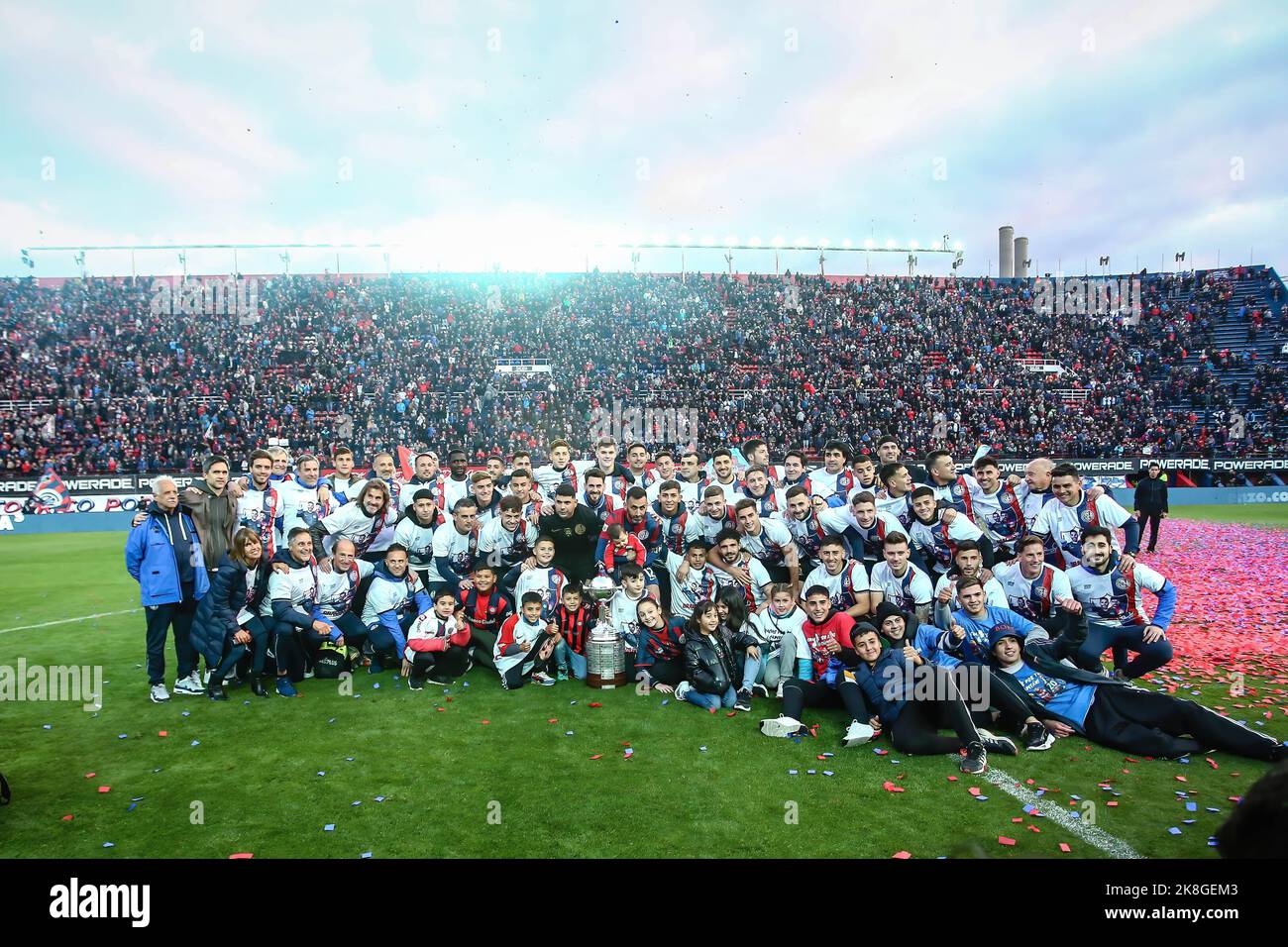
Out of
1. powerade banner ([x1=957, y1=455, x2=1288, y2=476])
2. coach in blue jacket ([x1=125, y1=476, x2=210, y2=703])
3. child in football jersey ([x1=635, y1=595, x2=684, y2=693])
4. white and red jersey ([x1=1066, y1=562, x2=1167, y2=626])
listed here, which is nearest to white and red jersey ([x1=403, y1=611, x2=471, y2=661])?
child in football jersey ([x1=635, y1=595, x2=684, y2=693])

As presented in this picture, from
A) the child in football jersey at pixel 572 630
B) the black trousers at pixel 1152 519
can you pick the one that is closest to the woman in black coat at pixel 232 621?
the child in football jersey at pixel 572 630

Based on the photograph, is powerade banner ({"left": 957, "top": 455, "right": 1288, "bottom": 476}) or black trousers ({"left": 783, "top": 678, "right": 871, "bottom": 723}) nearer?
black trousers ({"left": 783, "top": 678, "right": 871, "bottom": 723})

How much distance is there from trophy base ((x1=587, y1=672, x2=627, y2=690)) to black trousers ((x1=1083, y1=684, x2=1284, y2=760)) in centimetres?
401

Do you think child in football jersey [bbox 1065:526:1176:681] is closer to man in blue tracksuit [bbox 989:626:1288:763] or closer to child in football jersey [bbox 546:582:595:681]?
man in blue tracksuit [bbox 989:626:1288:763]

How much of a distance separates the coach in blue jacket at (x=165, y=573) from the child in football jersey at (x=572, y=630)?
3.41 m

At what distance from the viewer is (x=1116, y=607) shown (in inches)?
251

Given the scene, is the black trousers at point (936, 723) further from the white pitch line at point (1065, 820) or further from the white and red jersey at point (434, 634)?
the white and red jersey at point (434, 634)

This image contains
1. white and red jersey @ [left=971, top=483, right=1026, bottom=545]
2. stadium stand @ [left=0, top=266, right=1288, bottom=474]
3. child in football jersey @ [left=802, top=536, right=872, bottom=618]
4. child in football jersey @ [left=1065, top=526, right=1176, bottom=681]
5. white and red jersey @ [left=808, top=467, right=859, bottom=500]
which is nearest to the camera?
child in football jersey @ [left=1065, top=526, right=1176, bottom=681]

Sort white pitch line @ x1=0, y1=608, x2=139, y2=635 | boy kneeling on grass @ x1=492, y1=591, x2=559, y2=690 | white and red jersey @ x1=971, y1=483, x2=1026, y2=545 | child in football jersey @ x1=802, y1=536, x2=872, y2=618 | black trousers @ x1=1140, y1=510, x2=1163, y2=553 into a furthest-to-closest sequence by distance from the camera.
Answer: black trousers @ x1=1140, y1=510, x2=1163, y2=553 → white pitch line @ x1=0, y1=608, x2=139, y2=635 → white and red jersey @ x1=971, y1=483, x2=1026, y2=545 → boy kneeling on grass @ x1=492, y1=591, x2=559, y2=690 → child in football jersey @ x1=802, y1=536, x2=872, y2=618

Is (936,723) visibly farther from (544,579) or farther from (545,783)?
(544,579)

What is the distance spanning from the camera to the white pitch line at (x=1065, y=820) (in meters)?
3.86

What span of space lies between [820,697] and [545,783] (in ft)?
8.44

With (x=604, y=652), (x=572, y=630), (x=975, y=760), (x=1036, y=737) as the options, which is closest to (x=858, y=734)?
(x=975, y=760)

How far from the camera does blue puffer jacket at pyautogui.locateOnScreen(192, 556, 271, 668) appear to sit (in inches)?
265
